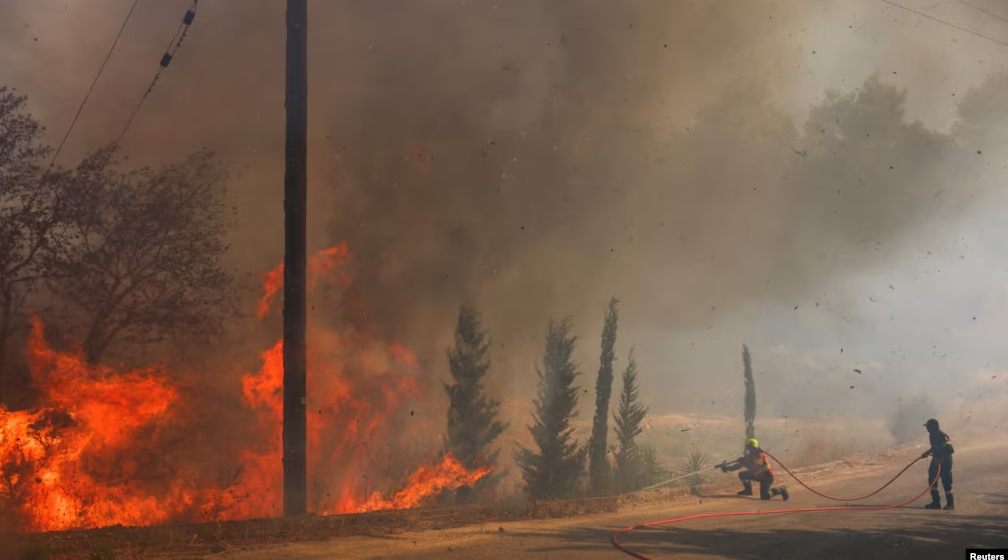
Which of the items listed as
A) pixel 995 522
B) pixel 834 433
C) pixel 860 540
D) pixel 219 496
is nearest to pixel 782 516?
pixel 860 540

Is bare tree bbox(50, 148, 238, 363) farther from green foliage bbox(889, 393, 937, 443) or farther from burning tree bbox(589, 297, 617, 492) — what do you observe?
green foliage bbox(889, 393, 937, 443)

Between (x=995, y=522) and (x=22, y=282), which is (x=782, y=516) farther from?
(x=22, y=282)

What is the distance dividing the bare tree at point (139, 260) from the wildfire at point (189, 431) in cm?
123

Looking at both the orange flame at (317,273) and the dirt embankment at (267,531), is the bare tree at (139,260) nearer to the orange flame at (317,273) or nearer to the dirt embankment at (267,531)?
the orange flame at (317,273)

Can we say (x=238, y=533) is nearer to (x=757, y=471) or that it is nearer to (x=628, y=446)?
(x=757, y=471)

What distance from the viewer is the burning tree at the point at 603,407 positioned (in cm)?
2714

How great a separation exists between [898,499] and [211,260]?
17721 mm

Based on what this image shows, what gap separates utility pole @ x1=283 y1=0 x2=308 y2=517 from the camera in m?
14.5

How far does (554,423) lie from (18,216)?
1850 cm

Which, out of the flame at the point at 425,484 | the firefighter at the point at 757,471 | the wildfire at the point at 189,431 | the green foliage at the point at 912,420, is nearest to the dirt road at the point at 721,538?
the firefighter at the point at 757,471

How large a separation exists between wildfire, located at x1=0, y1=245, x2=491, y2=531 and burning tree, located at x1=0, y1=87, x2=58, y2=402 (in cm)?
95

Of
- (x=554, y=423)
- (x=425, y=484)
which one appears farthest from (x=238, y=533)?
(x=554, y=423)

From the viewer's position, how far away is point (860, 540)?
10.3 m

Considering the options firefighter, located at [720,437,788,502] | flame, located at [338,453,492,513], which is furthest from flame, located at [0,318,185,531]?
firefighter, located at [720,437,788,502]
